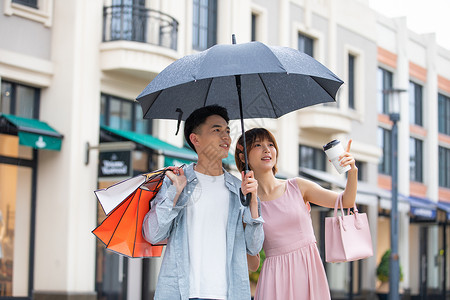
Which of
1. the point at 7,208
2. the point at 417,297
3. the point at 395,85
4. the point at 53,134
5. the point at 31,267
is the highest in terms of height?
the point at 395,85

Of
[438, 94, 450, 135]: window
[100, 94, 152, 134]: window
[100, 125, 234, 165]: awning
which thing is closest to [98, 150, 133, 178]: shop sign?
[100, 125, 234, 165]: awning

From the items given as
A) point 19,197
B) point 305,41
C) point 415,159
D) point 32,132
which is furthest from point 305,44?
point 32,132

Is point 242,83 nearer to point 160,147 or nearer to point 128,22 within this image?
point 160,147

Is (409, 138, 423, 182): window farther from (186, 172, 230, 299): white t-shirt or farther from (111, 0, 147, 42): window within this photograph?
(186, 172, 230, 299): white t-shirt

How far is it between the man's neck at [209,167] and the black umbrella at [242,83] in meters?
0.19

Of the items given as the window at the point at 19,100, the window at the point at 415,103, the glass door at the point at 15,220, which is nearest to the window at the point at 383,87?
the window at the point at 415,103

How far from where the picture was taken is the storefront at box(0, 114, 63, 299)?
506 inches

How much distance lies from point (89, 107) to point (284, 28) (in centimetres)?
784

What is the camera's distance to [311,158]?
71.9 ft

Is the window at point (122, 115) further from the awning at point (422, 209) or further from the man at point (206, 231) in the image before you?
the awning at point (422, 209)

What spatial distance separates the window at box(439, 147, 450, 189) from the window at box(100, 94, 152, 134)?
723 inches

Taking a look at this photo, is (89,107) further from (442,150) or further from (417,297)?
(442,150)

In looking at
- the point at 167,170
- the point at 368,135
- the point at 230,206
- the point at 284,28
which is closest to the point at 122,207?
the point at 167,170

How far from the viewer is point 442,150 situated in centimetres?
3120
